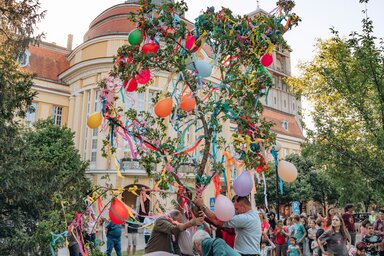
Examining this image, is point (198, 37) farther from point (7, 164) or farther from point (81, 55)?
point (81, 55)

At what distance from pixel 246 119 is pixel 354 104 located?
23.2ft

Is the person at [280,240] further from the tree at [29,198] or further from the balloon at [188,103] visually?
the balloon at [188,103]

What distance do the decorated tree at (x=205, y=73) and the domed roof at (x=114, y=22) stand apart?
20897mm

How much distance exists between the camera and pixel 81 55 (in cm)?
2727

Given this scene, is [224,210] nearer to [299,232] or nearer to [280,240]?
[299,232]

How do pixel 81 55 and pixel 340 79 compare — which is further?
pixel 81 55

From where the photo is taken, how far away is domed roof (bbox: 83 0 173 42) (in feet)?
84.0

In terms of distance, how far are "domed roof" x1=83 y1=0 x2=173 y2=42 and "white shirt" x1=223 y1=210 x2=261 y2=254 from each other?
75.1 feet

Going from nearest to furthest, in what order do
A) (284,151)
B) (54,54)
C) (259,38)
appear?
(259,38) → (54,54) → (284,151)

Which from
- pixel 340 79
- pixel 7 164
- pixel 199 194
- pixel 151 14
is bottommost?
pixel 199 194

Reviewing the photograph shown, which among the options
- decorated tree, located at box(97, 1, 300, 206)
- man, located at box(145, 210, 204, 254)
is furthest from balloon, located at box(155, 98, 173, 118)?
man, located at box(145, 210, 204, 254)

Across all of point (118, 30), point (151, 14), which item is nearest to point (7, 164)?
point (151, 14)

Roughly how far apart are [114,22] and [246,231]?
80.4 ft

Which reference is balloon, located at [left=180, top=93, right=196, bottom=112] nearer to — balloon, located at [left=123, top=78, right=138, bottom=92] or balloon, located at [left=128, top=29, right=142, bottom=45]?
balloon, located at [left=123, top=78, right=138, bottom=92]
